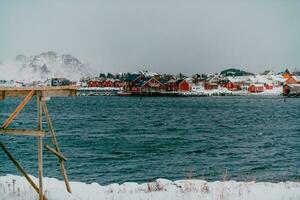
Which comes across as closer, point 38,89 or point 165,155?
point 38,89

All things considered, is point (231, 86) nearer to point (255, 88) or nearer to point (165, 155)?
point (255, 88)

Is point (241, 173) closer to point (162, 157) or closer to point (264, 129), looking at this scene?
point (162, 157)

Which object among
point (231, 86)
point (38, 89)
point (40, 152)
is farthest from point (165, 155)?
point (231, 86)

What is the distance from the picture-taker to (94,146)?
34.2 m

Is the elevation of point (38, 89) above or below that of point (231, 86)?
below

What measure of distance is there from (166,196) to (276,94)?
189 m

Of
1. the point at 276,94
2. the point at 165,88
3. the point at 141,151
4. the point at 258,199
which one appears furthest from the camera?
the point at 276,94

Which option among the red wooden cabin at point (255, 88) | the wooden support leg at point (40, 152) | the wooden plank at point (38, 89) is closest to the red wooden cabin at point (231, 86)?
the red wooden cabin at point (255, 88)

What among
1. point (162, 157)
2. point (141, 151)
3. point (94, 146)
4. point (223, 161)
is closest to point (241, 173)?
point (223, 161)

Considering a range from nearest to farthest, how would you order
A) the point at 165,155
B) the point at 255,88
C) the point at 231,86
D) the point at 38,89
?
1. the point at 38,89
2. the point at 165,155
3. the point at 255,88
4. the point at 231,86

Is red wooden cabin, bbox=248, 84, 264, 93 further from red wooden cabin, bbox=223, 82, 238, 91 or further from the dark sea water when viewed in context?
the dark sea water

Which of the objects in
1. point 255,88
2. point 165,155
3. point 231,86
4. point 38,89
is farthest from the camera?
point 231,86

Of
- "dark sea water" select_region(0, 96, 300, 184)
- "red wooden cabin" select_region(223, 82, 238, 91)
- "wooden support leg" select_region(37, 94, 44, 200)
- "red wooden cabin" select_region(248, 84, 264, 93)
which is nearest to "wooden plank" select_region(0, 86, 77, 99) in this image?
"wooden support leg" select_region(37, 94, 44, 200)

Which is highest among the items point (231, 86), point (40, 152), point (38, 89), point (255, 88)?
point (231, 86)
